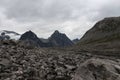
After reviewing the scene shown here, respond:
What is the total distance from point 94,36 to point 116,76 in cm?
15664

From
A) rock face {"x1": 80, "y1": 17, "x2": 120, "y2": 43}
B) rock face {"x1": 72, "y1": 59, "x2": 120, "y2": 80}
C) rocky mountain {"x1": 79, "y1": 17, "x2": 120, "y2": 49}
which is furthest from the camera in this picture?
rock face {"x1": 80, "y1": 17, "x2": 120, "y2": 43}

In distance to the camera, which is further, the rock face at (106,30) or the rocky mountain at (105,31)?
the rock face at (106,30)

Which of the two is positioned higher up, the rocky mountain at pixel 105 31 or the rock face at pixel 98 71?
the rocky mountain at pixel 105 31

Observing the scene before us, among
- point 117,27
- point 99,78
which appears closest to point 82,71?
point 99,78

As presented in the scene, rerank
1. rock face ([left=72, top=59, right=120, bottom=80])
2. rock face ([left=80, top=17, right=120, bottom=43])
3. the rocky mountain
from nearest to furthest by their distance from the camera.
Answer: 1. rock face ([left=72, top=59, right=120, bottom=80])
2. the rocky mountain
3. rock face ([left=80, top=17, right=120, bottom=43])

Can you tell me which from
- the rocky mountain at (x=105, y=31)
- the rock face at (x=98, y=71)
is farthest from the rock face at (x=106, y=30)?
the rock face at (x=98, y=71)

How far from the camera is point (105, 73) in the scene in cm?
1466

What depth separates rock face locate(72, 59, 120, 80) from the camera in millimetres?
14496

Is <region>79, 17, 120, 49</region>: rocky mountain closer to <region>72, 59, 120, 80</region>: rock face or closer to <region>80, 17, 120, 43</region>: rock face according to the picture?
<region>80, 17, 120, 43</region>: rock face

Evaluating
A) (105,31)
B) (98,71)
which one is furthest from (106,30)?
(98,71)

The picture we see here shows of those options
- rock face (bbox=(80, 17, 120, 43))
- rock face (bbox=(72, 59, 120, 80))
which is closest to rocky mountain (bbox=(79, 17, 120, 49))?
rock face (bbox=(80, 17, 120, 43))

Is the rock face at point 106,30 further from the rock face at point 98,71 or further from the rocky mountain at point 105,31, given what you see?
the rock face at point 98,71

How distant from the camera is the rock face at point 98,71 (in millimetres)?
14496

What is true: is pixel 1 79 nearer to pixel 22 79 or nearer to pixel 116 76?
pixel 22 79
